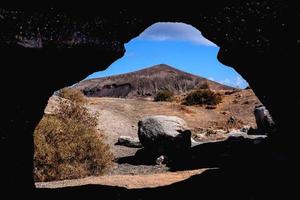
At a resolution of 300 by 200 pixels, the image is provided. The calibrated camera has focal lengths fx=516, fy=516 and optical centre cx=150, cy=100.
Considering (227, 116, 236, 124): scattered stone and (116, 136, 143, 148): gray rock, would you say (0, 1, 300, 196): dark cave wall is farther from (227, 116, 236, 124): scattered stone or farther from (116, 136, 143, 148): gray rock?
(227, 116, 236, 124): scattered stone

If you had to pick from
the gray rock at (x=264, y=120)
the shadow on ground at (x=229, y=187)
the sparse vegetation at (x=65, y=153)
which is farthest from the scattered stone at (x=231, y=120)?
the shadow on ground at (x=229, y=187)

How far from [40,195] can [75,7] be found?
174 inches

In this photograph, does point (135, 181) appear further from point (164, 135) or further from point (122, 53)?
point (164, 135)

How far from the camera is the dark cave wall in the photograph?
9.30 m

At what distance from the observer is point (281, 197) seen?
10.1 m

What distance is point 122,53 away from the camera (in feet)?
33.7

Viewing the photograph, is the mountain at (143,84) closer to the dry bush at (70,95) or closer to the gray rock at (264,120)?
the dry bush at (70,95)

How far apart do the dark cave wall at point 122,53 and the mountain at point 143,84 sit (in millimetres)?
66234

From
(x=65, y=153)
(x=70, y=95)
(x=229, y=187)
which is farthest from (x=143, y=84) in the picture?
(x=229, y=187)

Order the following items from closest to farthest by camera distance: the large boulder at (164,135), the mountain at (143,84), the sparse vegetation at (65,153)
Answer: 1. the sparse vegetation at (65,153)
2. the large boulder at (164,135)
3. the mountain at (143,84)

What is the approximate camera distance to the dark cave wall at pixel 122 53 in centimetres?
930

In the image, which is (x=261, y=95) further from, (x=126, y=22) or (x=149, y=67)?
(x=149, y=67)

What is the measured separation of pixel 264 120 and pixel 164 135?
642 cm

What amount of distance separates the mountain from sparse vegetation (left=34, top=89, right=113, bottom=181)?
5761 cm
